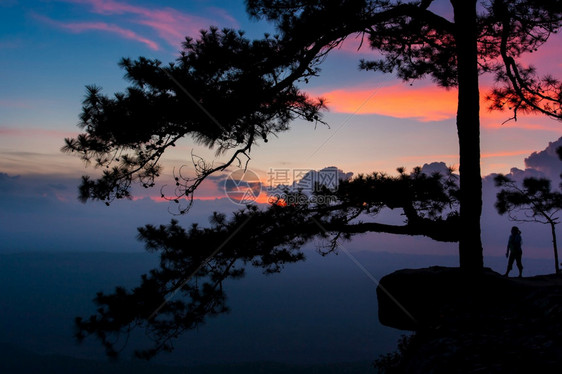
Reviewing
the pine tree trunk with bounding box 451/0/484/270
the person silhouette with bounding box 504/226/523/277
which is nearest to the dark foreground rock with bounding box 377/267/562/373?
the pine tree trunk with bounding box 451/0/484/270

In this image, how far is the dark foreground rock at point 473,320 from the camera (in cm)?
379

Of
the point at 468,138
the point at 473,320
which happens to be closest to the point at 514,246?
the point at 468,138

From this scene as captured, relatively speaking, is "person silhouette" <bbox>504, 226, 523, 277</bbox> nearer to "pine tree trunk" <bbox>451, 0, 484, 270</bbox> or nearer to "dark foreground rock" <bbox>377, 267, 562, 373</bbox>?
"dark foreground rock" <bbox>377, 267, 562, 373</bbox>

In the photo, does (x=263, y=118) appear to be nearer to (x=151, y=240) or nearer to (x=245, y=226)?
(x=245, y=226)

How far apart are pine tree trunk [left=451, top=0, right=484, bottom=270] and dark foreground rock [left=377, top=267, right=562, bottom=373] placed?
471 millimetres

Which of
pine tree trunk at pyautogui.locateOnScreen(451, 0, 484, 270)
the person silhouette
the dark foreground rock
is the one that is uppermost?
pine tree trunk at pyautogui.locateOnScreen(451, 0, 484, 270)

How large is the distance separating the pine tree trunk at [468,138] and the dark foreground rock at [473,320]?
47 cm

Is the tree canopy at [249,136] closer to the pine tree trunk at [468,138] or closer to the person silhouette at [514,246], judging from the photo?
the pine tree trunk at [468,138]

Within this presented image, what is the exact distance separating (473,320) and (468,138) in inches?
107

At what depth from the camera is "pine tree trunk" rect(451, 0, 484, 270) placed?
19.9 feet

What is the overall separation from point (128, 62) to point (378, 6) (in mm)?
4194

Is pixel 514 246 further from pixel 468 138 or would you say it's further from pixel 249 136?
pixel 249 136

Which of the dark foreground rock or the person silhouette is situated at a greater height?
the person silhouette

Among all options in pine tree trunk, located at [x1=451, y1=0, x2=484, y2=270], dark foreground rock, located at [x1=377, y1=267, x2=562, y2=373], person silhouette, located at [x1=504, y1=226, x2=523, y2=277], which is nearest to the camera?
dark foreground rock, located at [x1=377, y1=267, x2=562, y2=373]
